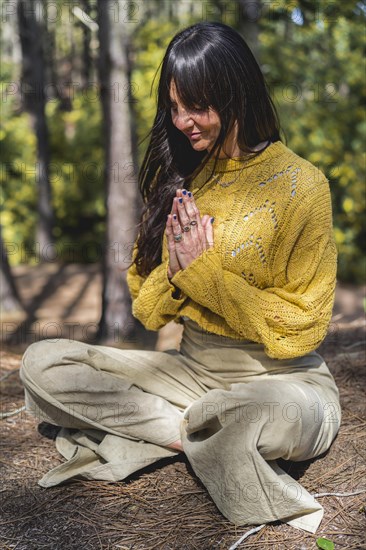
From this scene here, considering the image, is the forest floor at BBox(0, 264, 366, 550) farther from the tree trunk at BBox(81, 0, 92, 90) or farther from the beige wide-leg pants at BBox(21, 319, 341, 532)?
the tree trunk at BBox(81, 0, 92, 90)

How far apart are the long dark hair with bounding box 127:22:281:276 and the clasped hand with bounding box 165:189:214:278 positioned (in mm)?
248

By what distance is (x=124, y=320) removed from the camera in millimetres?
5590

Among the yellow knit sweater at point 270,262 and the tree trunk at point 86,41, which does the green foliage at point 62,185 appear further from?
the yellow knit sweater at point 270,262

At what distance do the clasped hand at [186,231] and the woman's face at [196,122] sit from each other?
8.0 inches

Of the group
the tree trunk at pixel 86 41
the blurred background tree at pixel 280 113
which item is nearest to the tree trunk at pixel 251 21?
the blurred background tree at pixel 280 113

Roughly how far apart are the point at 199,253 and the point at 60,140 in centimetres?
945

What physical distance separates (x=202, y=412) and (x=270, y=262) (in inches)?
Answer: 23.4

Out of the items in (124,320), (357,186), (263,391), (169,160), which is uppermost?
(169,160)

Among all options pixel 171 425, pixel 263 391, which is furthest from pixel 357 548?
pixel 171 425

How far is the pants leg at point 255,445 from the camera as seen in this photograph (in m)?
2.07

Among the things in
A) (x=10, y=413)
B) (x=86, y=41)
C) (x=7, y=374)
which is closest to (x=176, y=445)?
(x=10, y=413)

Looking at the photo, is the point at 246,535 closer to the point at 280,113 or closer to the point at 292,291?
the point at 292,291

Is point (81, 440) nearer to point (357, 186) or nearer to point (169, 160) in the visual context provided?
point (169, 160)

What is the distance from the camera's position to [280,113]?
789 centimetres
